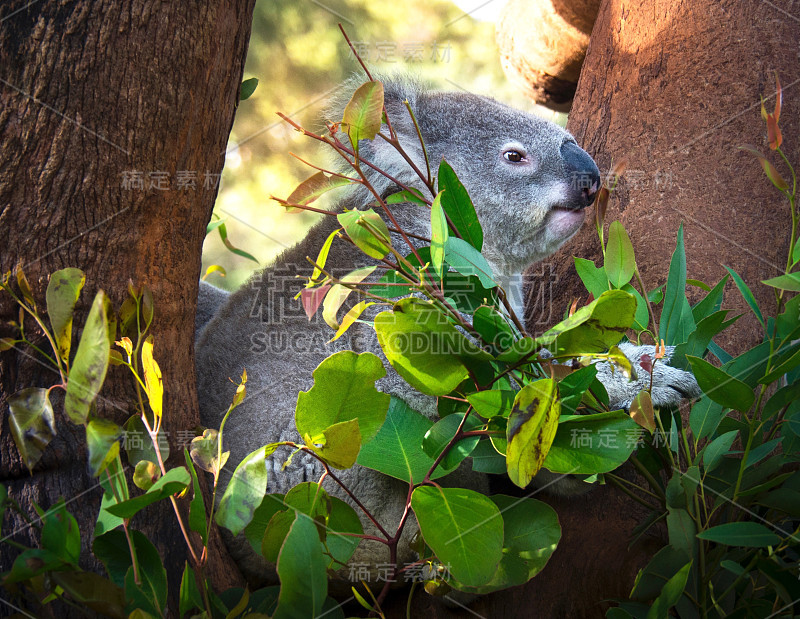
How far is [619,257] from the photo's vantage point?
1.21 metres

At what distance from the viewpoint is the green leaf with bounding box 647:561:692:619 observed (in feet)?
3.23

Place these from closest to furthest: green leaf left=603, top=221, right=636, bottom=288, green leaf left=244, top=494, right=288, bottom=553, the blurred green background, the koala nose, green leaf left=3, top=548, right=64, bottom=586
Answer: green leaf left=3, top=548, right=64, bottom=586 → green leaf left=244, top=494, right=288, bottom=553 → green leaf left=603, top=221, right=636, bottom=288 → the koala nose → the blurred green background

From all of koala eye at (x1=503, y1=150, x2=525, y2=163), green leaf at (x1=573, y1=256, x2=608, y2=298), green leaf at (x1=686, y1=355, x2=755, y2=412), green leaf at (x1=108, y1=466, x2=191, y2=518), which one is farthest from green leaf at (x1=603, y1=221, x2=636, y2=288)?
koala eye at (x1=503, y1=150, x2=525, y2=163)

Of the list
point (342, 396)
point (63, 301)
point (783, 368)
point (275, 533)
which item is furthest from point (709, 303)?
point (63, 301)

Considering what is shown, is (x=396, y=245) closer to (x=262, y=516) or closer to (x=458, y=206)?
(x=458, y=206)

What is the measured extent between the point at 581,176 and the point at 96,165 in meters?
1.39

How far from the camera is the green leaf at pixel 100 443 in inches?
31.5

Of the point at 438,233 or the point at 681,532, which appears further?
the point at 681,532

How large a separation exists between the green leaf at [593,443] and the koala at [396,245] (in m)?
0.44

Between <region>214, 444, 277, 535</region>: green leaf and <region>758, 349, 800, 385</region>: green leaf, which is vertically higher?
<region>758, 349, 800, 385</region>: green leaf

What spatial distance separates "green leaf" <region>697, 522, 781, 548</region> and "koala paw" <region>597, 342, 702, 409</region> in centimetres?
33

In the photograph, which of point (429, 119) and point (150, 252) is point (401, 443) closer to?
point (150, 252)

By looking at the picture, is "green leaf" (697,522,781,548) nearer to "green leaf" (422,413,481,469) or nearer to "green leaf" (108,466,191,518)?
"green leaf" (422,413,481,469)

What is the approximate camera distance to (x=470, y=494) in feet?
3.23
